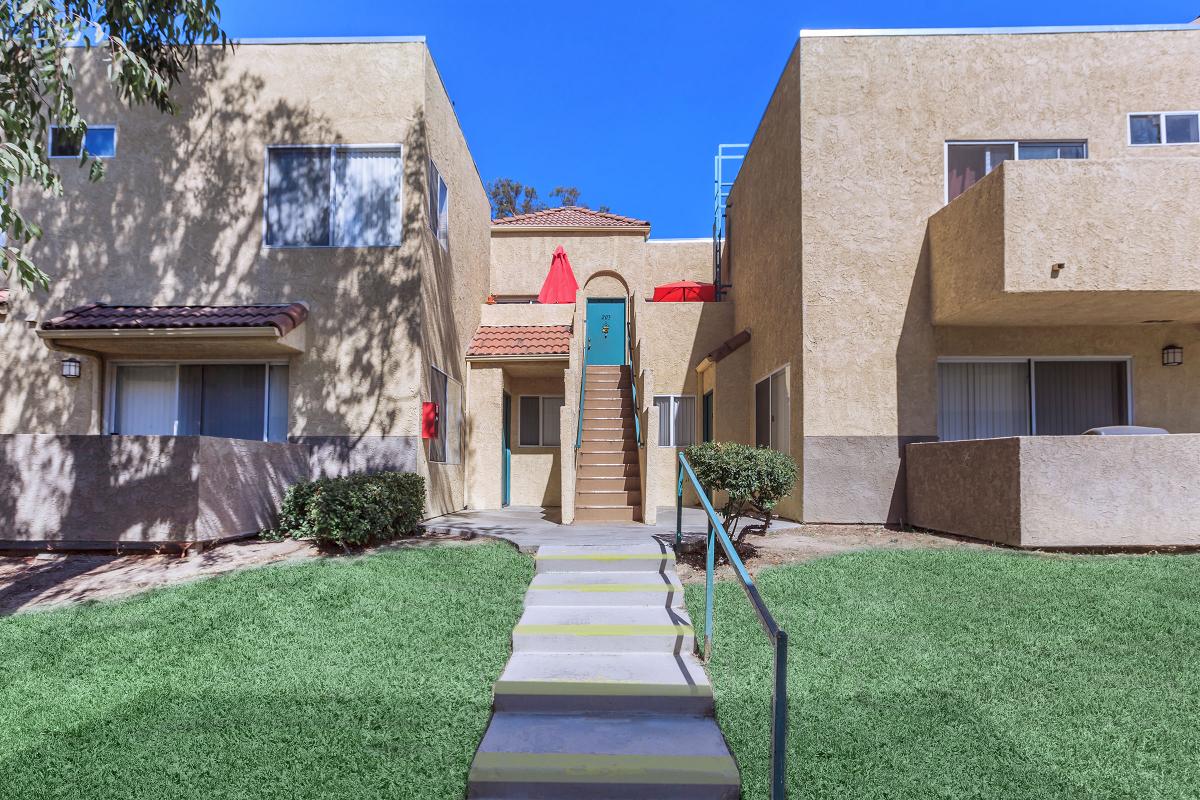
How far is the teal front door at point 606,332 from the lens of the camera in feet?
60.1

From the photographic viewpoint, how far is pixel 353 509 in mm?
9016

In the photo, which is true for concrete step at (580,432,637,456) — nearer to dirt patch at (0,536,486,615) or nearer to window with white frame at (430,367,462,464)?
Result: window with white frame at (430,367,462,464)

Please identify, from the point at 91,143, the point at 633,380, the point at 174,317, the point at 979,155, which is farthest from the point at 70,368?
the point at 979,155

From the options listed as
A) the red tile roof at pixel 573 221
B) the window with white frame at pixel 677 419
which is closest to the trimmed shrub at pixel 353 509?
the window with white frame at pixel 677 419

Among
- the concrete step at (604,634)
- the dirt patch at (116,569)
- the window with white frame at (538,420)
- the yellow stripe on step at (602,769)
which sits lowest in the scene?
the yellow stripe on step at (602,769)

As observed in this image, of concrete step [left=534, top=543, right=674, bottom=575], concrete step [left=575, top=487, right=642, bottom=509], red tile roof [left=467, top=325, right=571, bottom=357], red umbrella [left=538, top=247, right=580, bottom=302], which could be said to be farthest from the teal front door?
concrete step [left=534, top=543, right=674, bottom=575]

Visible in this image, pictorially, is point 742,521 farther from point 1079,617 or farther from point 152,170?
point 152,170

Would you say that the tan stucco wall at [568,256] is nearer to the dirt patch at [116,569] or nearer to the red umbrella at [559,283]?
the red umbrella at [559,283]

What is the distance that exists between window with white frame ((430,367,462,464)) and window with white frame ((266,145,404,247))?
2.36 metres

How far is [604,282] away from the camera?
18.3 meters

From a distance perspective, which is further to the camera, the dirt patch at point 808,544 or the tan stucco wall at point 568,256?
the tan stucco wall at point 568,256

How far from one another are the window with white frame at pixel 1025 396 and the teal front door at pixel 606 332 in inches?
340

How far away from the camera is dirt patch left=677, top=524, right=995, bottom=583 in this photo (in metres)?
8.32

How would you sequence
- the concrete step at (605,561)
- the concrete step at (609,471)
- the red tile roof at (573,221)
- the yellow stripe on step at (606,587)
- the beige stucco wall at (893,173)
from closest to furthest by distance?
the yellow stripe on step at (606,587)
the concrete step at (605,561)
the beige stucco wall at (893,173)
the concrete step at (609,471)
the red tile roof at (573,221)
